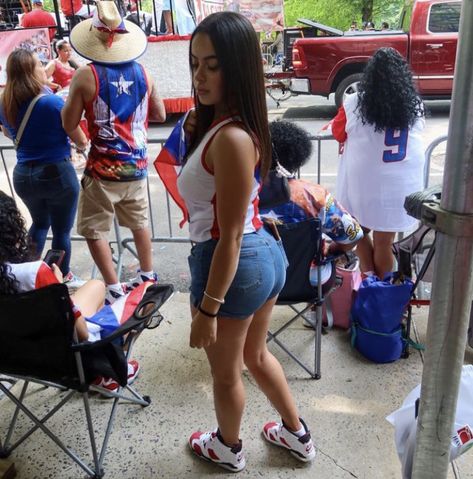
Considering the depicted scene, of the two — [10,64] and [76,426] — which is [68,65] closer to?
[10,64]

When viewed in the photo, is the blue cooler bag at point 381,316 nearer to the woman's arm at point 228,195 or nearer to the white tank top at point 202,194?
the white tank top at point 202,194

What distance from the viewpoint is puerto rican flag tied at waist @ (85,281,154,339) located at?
7.44 feet

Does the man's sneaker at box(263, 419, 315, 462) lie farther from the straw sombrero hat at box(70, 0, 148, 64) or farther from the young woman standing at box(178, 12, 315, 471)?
the straw sombrero hat at box(70, 0, 148, 64)

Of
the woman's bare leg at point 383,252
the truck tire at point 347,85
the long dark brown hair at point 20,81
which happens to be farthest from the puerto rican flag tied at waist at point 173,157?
the truck tire at point 347,85

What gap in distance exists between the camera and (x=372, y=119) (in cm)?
305

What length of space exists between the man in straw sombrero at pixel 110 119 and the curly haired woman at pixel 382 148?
1274 mm

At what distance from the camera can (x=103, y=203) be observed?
11.1 feet

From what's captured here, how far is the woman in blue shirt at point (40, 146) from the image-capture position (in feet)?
11.0

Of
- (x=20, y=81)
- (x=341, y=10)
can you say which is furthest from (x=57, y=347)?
(x=341, y=10)

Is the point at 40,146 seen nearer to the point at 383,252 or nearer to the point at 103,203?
the point at 103,203

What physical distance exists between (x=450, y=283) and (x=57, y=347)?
1480 millimetres

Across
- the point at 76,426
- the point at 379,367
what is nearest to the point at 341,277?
the point at 379,367

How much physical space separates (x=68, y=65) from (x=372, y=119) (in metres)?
6.16

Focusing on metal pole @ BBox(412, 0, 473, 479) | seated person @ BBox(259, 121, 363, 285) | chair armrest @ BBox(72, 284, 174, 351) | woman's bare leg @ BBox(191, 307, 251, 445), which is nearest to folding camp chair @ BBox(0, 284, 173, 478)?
chair armrest @ BBox(72, 284, 174, 351)
